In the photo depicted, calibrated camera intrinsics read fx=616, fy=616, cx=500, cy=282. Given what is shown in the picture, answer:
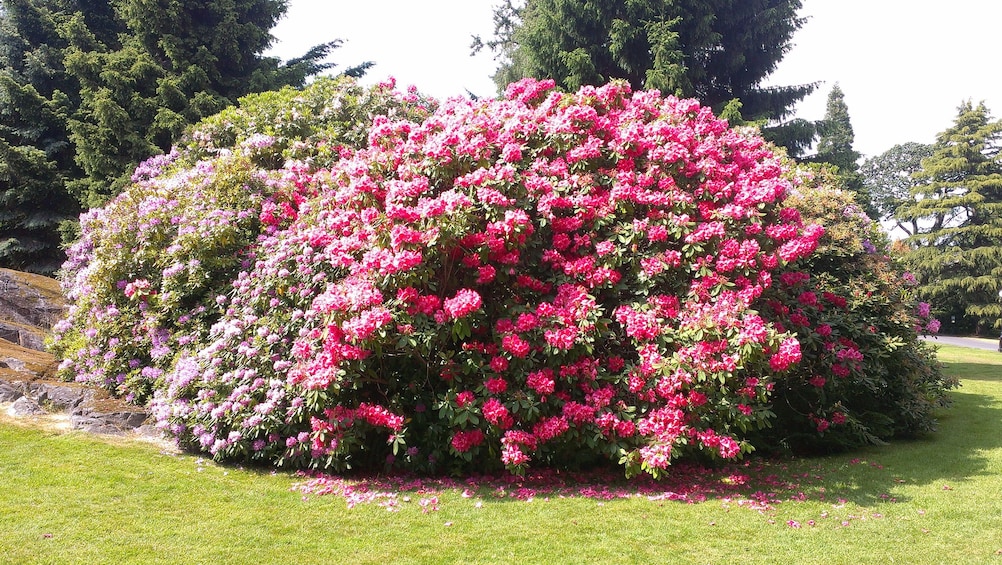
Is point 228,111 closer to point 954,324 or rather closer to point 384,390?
point 384,390

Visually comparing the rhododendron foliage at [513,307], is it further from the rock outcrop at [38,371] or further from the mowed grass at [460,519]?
the rock outcrop at [38,371]

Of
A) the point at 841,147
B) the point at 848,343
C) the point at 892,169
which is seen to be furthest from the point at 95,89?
the point at 892,169

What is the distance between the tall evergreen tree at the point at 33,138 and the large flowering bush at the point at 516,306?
9991 millimetres

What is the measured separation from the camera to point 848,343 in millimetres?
6711

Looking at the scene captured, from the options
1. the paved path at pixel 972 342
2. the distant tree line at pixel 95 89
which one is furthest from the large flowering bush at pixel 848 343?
the paved path at pixel 972 342

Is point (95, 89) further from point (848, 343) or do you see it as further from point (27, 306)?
point (848, 343)

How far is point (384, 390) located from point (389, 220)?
5.03 ft

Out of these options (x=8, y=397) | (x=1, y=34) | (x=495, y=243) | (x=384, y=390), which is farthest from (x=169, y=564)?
(x=1, y=34)

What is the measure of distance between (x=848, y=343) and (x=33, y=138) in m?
17.3

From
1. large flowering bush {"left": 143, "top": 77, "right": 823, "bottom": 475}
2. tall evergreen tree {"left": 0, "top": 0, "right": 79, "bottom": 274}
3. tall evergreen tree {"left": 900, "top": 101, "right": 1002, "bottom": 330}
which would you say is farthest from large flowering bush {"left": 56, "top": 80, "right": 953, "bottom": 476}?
tall evergreen tree {"left": 900, "top": 101, "right": 1002, "bottom": 330}

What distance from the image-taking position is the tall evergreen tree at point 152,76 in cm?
1307

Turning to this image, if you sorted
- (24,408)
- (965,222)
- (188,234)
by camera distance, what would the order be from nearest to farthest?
(24,408) < (188,234) < (965,222)

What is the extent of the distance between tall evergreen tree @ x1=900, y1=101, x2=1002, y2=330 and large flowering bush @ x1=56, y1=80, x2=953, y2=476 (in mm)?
24719

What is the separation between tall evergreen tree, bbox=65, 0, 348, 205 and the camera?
42.9ft
